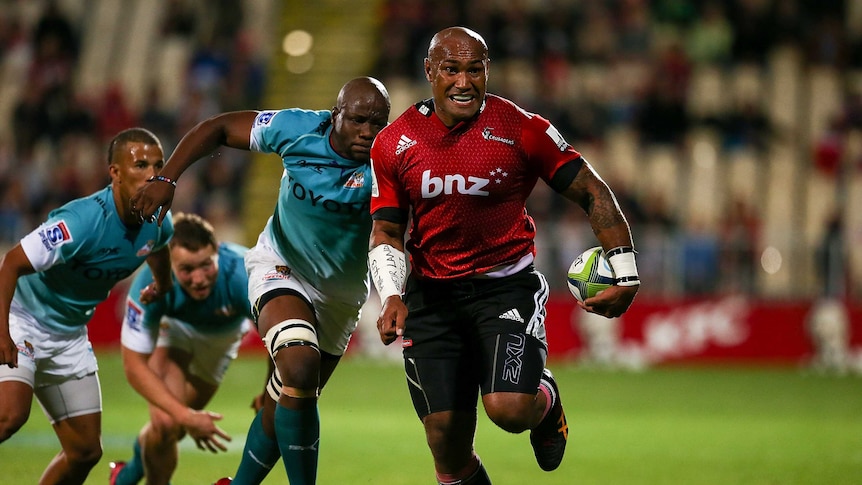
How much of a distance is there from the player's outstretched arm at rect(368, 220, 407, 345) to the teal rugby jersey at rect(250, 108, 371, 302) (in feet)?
2.11

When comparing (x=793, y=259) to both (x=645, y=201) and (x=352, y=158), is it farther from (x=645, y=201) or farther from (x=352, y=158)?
(x=352, y=158)

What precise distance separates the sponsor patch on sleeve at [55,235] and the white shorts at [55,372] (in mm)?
736

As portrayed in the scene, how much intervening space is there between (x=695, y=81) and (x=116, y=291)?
1101cm

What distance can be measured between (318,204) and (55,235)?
1509mm

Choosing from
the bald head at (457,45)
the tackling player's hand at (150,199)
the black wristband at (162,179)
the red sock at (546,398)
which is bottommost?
the red sock at (546,398)

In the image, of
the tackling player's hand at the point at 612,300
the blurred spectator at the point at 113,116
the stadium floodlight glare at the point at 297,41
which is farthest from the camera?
the stadium floodlight glare at the point at 297,41

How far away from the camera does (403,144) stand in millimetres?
6492

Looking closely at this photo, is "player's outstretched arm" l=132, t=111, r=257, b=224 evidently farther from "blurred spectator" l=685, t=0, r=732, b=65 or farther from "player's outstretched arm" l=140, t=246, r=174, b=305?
"blurred spectator" l=685, t=0, r=732, b=65

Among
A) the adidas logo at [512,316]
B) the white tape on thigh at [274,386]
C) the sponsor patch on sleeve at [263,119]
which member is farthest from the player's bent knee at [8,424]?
the adidas logo at [512,316]

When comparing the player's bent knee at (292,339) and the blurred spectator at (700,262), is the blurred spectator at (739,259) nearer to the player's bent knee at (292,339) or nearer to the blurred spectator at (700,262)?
the blurred spectator at (700,262)

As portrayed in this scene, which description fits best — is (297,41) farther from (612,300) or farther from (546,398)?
(612,300)

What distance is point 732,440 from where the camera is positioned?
11.4 m

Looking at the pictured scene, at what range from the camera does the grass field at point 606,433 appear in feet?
30.3

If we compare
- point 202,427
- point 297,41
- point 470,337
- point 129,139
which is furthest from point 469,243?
point 297,41
